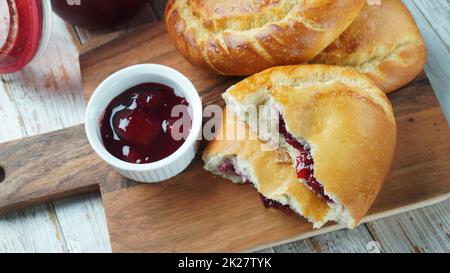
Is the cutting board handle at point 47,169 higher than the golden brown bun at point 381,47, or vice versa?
the golden brown bun at point 381,47

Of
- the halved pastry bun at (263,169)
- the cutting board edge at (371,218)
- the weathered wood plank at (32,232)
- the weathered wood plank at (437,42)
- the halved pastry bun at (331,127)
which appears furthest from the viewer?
the weathered wood plank at (437,42)

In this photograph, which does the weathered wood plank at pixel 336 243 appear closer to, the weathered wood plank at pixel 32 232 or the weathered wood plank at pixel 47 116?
the weathered wood plank at pixel 47 116

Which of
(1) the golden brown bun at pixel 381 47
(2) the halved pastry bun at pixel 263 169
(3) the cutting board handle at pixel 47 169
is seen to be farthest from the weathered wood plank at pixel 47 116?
(1) the golden brown bun at pixel 381 47

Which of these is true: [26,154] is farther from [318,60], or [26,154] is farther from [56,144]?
[318,60]

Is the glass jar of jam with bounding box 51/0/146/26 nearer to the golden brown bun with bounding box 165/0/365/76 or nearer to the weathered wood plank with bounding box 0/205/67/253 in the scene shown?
the golden brown bun with bounding box 165/0/365/76

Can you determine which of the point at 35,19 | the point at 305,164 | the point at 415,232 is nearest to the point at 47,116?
the point at 35,19

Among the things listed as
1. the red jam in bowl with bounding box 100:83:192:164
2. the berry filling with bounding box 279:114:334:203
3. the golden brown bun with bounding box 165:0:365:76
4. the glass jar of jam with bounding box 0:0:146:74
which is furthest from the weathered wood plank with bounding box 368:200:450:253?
the glass jar of jam with bounding box 0:0:146:74

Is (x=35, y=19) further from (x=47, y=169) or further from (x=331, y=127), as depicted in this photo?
(x=331, y=127)
